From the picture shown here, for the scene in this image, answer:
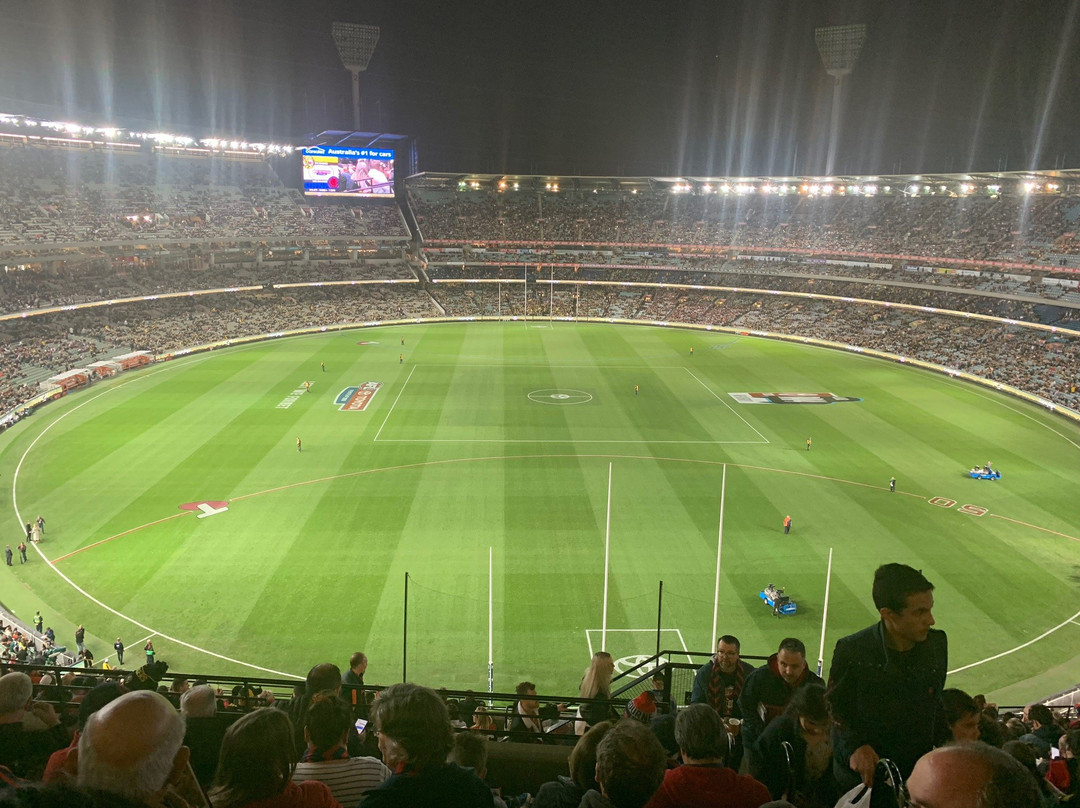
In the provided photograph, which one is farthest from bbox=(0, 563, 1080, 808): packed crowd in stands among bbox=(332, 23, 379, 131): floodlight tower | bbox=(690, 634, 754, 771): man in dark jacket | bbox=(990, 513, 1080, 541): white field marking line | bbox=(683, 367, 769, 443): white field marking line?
bbox=(332, 23, 379, 131): floodlight tower

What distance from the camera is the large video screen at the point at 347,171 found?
89.9 m

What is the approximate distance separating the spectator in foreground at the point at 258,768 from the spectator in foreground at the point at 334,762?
949mm

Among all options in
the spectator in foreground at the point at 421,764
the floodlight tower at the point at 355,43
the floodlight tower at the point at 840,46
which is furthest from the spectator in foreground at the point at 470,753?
the floodlight tower at the point at 355,43

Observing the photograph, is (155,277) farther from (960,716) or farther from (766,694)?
(960,716)

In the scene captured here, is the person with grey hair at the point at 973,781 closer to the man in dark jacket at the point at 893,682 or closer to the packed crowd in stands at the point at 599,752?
the packed crowd in stands at the point at 599,752

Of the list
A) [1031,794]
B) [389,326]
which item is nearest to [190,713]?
[1031,794]

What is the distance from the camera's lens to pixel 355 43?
83.7m

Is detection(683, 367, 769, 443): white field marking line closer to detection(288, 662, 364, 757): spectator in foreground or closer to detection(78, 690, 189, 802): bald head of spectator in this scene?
detection(288, 662, 364, 757): spectator in foreground

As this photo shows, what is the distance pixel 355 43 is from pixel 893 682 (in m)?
92.5

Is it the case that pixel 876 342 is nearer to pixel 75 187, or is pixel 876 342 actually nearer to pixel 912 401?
pixel 912 401

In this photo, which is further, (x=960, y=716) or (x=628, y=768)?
(x=960, y=716)

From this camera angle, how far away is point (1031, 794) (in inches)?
108

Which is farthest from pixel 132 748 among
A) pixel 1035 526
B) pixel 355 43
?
pixel 355 43

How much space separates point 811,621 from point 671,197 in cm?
8733
